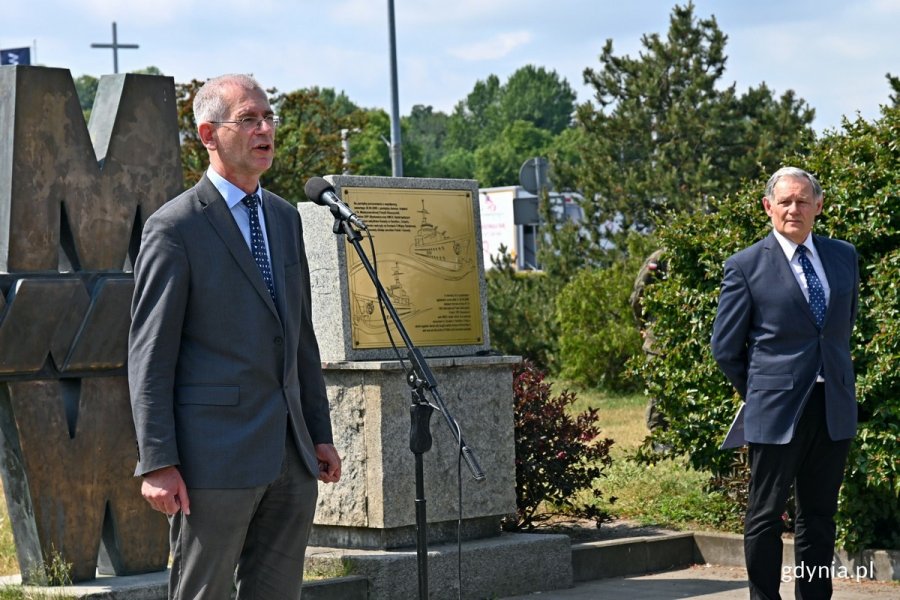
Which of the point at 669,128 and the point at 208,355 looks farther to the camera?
the point at 669,128

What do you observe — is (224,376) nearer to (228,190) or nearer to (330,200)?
(228,190)

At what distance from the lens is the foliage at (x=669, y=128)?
2445cm

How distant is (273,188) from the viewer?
73.0ft

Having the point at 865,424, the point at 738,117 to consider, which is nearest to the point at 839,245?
the point at 865,424

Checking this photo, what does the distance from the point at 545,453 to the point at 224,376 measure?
16.0 ft

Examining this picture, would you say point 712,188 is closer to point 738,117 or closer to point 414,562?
point 738,117

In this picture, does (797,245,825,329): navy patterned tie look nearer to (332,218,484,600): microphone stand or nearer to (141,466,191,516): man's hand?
(332,218,484,600): microphone stand

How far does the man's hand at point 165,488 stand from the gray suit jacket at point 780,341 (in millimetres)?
2980

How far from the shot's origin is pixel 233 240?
14.0 ft

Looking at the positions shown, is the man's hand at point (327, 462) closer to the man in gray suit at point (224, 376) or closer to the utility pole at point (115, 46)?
the man in gray suit at point (224, 376)

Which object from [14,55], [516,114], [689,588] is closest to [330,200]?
[689,588]

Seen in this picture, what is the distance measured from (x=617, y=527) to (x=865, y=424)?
204 cm

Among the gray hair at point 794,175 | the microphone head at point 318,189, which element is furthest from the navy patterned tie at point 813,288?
the microphone head at point 318,189

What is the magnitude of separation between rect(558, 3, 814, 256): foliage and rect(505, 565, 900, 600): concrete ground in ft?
52.5
